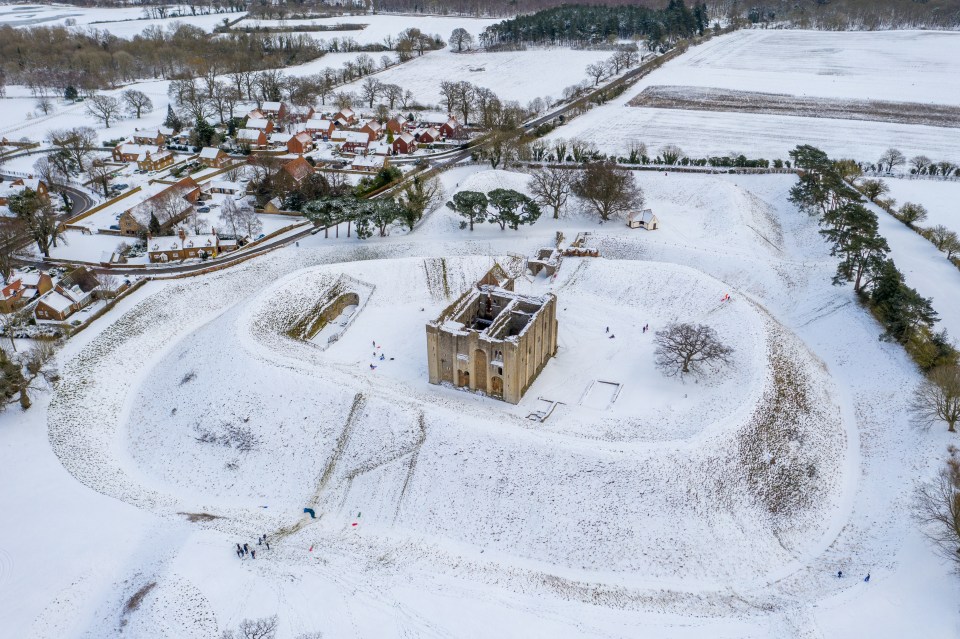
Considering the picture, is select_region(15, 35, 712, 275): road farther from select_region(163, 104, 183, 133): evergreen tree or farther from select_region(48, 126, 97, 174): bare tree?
select_region(163, 104, 183, 133): evergreen tree

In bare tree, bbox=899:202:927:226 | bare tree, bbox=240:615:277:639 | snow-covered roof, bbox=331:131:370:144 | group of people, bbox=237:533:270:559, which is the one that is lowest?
bare tree, bbox=240:615:277:639

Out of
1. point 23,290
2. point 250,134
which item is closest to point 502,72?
point 250,134

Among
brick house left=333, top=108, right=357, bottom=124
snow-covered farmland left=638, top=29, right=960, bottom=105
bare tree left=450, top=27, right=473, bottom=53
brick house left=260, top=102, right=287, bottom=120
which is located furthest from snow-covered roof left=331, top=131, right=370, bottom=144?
bare tree left=450, top=27, right=473, bottom=53

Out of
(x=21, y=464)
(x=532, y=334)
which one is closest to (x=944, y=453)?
(x=532, y=334)

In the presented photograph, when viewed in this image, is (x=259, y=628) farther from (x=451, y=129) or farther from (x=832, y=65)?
(x=832, y=65)

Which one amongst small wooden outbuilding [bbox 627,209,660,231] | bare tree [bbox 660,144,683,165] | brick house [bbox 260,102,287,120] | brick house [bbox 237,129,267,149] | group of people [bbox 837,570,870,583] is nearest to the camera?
group of people [bbox 837,570,870,583]

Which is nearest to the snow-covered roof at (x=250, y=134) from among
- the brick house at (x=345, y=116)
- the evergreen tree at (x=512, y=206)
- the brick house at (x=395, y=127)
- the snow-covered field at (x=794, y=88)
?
the brick house at (x=345, y=116)

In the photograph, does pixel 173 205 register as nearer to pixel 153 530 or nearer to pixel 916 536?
pixel 153 530
